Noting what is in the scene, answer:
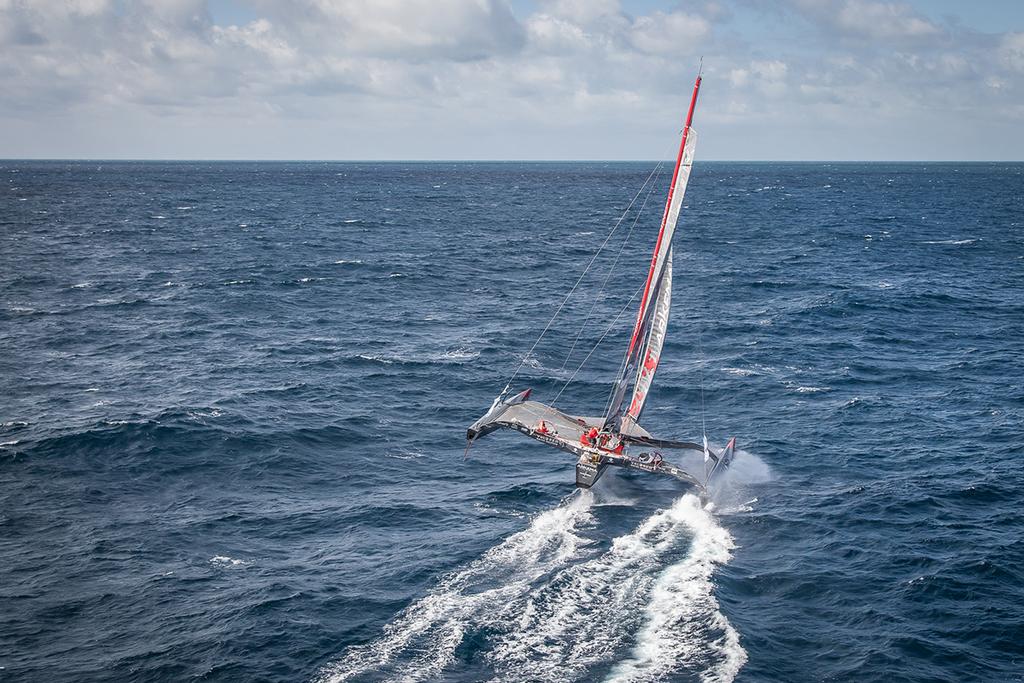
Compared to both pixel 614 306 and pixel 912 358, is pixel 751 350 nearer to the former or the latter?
pixel 912 358

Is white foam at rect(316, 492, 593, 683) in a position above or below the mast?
Answer: below

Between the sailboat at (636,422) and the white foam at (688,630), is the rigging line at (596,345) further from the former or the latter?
the white foam at (688,630)

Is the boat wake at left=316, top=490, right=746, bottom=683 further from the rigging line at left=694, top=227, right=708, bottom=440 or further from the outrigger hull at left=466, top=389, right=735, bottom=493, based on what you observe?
the rigging line at left=694, top=227, right=708, bottom=440

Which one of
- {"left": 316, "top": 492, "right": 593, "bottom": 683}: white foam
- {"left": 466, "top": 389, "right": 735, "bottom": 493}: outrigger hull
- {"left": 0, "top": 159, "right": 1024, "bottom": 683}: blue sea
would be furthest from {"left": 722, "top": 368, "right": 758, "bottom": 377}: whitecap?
{"left": 316, "top": 492, "right": 593, "bottom": 683}: white foam

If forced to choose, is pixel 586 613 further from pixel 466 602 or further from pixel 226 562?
pixel 226 562

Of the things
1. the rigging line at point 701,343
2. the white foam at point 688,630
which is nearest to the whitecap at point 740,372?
the rigging line at point 701,343

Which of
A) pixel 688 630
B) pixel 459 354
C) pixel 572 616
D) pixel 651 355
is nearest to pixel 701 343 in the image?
pixel 459 354
